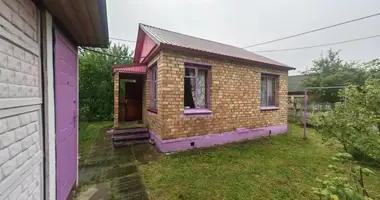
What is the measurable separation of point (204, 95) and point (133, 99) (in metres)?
4.10

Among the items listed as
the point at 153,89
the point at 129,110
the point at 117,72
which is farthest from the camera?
the point at 129,110

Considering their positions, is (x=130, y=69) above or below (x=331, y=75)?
below

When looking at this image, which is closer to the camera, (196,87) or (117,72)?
(196,87)

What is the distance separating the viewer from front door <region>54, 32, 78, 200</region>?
207 centimetres

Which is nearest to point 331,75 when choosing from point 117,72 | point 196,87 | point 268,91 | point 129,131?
point 268,91

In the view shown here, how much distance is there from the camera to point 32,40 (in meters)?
1.48

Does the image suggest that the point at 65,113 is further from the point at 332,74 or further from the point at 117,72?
the point at 332,74

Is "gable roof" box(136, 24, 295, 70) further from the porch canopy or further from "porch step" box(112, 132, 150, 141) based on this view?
"porch step" box(112, 132, 150, 141)

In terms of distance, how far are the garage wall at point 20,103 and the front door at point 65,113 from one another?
500mm

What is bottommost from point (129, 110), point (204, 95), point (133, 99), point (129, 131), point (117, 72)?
point (129, 131)

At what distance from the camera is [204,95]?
549 cm

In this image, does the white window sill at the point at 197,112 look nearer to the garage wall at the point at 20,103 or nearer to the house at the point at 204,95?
the house at the point at 204,95

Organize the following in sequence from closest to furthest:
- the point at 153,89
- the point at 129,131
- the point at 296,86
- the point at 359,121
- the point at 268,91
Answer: the point at 359,121, the point at 129,131, the point at 153,89, the point at 268,91, the point at 296,86

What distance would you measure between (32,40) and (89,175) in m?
2.98
